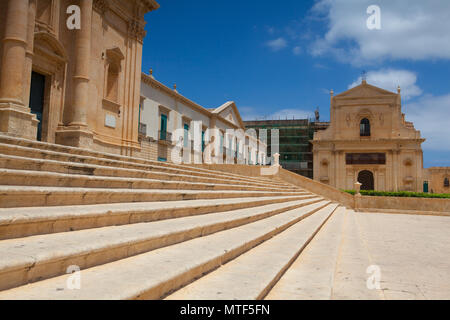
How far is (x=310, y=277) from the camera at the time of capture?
347cm

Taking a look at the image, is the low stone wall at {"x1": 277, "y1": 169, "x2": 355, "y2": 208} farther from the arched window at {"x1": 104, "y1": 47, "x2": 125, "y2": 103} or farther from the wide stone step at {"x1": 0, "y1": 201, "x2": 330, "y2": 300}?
the wide stone step at {"x1": 0, "y1": 201, "x2": 330, "y2": 300}

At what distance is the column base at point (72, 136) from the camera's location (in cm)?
1127

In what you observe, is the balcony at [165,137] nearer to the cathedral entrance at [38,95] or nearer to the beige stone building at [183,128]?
the beige stone building at [183,128]

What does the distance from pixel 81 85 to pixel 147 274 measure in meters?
11.0

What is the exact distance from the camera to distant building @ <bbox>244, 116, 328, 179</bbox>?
145ft

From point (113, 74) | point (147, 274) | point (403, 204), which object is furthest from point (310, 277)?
point (403, 204)

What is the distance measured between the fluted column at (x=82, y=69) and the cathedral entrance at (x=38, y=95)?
3.36 feet

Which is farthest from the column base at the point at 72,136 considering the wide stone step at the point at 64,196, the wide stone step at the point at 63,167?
the wide stone step at the point at 64,196

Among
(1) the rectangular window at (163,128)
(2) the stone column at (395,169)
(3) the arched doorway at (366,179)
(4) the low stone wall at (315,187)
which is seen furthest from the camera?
(3) the arched doorway at (366,179)

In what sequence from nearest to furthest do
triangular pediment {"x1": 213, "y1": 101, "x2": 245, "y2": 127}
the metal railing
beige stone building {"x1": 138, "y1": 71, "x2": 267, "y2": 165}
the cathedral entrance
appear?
the cathedral entrance, the metal railing, beige stone building {"x1": 138, "y1": 71, "x2": 267, "y2": 165}, triangular pediment {"x1": 213, "y1": 101, "x2": 245, "y2": 127}

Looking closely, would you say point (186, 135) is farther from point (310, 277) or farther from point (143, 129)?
point (310, 277)

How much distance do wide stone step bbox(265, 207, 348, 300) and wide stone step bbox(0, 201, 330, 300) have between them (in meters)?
0.64

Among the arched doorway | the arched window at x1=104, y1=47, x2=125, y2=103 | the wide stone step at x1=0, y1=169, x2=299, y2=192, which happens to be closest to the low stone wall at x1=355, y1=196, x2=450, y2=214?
the arched window at x1=104, y1=47, x2=125, y2=103

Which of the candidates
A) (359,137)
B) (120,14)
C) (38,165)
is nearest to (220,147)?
(359,137)
